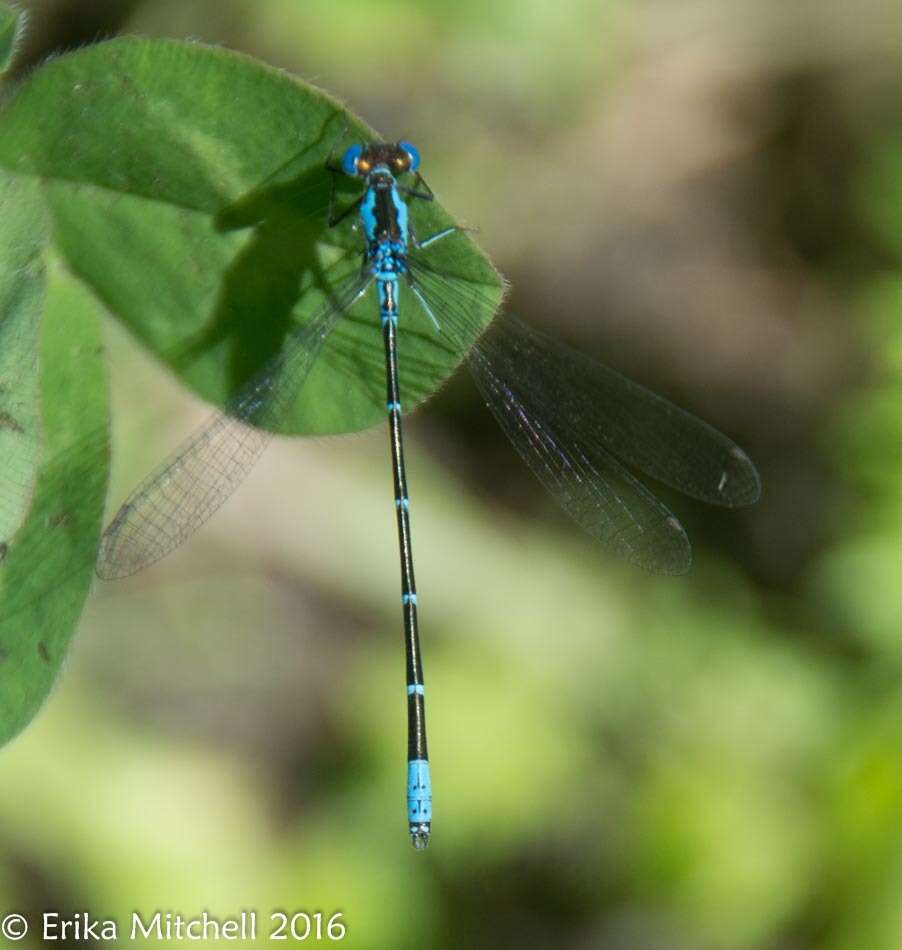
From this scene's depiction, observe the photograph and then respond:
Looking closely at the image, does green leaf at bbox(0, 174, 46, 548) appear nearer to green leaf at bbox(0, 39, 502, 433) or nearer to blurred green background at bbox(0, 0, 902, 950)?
green leaf at bbox(0, 39, 502, 433)

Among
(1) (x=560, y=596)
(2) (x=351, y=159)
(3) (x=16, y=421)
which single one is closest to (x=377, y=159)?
(2) (x=351, y=159)

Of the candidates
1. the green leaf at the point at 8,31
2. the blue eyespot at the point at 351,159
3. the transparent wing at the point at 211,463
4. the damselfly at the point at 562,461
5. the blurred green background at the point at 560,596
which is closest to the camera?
the green leaf at the point at 8,31

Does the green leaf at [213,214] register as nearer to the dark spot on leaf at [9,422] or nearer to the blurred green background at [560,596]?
the dark spot on leaf at [9,422]

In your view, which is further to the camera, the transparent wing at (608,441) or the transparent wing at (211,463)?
the transparent wing at (608,441)

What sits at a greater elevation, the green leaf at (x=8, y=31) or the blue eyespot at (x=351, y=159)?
the green leaf at (x=8, y=31)

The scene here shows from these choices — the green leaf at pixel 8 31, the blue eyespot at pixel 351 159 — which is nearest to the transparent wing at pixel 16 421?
the green leaf at pixel 8 31

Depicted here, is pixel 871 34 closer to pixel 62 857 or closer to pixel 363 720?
pixel 363 720

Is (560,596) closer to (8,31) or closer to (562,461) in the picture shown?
(562,461)

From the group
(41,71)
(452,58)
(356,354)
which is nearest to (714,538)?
(452,58)
